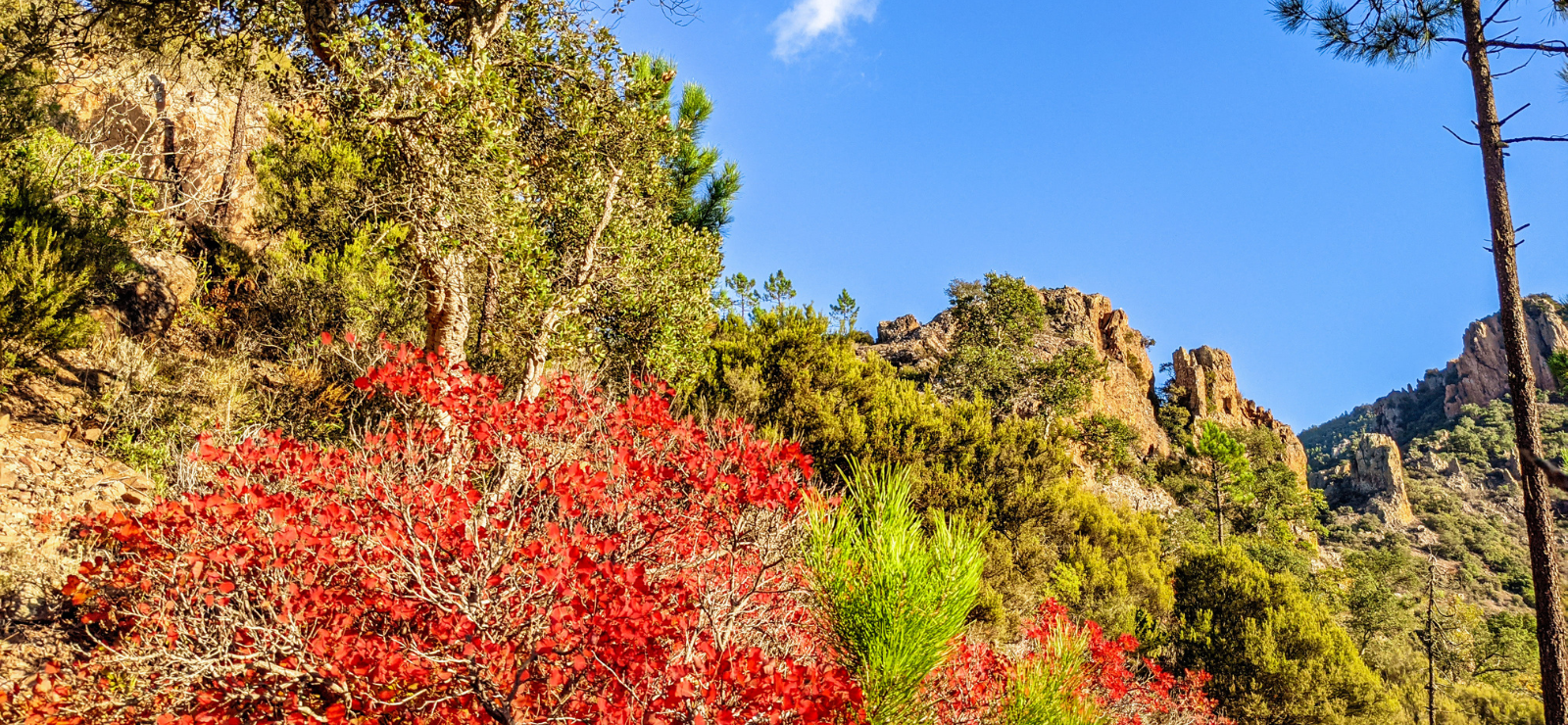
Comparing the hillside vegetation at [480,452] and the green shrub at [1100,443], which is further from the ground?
the green shrub at [1100,443]

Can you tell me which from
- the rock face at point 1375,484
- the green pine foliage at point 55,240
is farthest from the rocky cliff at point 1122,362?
the green pine foliage at point 55,240

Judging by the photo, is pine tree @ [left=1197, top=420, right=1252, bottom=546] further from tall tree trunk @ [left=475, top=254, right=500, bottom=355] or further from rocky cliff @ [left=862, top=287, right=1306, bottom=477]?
tall tree trunk @ [left=475, top=254, right=500, bottom=355]

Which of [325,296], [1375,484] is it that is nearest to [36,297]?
[325,296]

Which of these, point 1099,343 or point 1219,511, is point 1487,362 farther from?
point 1219,511

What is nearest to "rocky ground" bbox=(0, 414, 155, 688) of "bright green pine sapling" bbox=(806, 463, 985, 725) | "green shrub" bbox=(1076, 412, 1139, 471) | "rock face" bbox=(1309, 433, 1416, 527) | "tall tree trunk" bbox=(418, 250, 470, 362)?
"tall tree trunk" bbox=(418, 250, 470, 362)

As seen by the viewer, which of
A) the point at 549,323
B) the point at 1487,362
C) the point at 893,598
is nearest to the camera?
the point at 893,598

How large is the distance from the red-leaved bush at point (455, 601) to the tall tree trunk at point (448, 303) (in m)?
1.87

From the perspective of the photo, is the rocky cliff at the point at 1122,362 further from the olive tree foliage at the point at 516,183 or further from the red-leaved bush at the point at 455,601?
the red-leaved bush at the point at 455,601

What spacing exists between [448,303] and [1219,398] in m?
51.4

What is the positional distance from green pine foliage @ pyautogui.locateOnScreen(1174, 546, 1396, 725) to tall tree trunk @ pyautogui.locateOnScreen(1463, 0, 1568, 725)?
7.00 metres

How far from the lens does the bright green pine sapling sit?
3.47 m

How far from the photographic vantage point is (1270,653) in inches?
489

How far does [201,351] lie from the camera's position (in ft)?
27.5

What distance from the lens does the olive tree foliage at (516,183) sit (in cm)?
612
